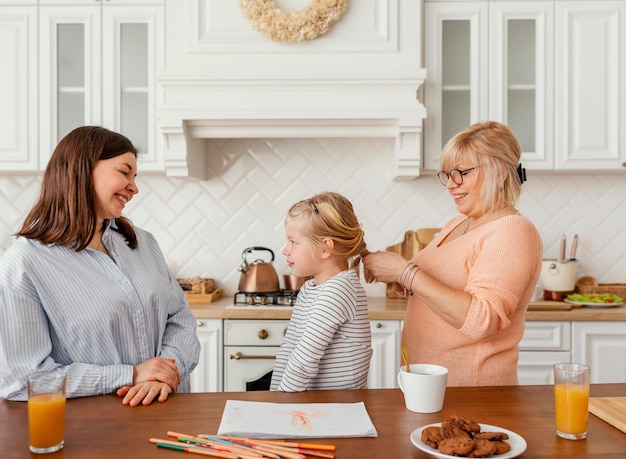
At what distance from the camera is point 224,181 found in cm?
359

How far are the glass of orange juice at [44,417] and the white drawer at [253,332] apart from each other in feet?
6.13

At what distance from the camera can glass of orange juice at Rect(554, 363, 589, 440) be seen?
1.18m

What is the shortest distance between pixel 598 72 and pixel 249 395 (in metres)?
2.64

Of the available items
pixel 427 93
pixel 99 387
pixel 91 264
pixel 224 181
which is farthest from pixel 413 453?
pixel 224 181

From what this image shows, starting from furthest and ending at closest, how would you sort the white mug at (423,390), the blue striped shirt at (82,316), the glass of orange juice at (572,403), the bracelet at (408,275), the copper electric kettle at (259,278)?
the copper electric kettle at (259,278)
the bracelet at (408,275)
the blue striped shirt at (82,316)
the white mug at (423,390)
the glass of orange juice at (572,403)

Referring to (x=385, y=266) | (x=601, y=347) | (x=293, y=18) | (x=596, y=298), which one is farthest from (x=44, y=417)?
(x=596, y=298)

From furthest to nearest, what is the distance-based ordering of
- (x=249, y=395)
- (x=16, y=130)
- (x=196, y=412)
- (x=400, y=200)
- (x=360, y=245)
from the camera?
(x=400, y=200) → (x=16, y=130) → (x=360, y=245) → (x=249, y=395) → (x=196, y=412)

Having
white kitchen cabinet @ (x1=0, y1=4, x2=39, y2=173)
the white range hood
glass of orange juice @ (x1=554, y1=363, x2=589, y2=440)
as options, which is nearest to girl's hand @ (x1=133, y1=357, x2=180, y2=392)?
glass of orange juice @ (x1=554, y1=363, x2=589, y2=440)

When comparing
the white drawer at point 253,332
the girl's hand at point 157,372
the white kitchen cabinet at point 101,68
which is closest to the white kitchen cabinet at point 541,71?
the white drawer at point 253,332

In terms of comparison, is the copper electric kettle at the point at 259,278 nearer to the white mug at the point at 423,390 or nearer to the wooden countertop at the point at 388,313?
the wooden countertop at the point at 388,313

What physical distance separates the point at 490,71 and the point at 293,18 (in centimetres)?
102

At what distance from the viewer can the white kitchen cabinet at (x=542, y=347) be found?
120 inches

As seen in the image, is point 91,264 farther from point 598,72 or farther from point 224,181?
point 598,72

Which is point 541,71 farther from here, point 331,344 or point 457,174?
point 331,344
